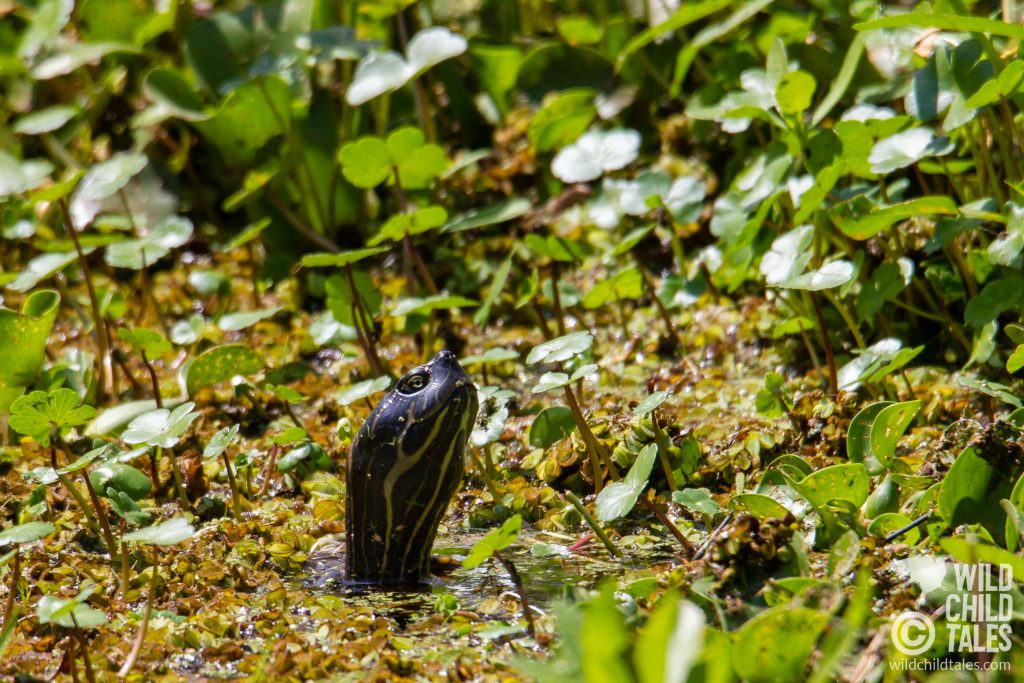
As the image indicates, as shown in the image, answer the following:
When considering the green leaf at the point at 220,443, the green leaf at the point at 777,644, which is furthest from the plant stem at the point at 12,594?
the green leaf at the point at 777,644

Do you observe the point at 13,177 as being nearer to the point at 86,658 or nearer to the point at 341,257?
the point at 341,257

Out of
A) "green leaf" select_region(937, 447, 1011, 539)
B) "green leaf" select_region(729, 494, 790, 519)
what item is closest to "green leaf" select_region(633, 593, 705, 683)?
"green leaf" select_region(729, 494, 790, 519)

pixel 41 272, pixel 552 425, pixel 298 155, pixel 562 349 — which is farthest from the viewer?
pixel 298 155

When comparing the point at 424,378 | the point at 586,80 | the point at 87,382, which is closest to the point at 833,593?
the point at 424,378

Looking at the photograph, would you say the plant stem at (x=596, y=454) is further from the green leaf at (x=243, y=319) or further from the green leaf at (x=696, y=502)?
the green leaf at (x=243, y=319)

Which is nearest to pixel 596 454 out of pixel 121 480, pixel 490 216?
pixel 121 480

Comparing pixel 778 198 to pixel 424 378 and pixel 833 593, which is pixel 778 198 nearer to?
pixel 424 378
